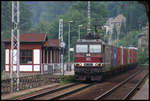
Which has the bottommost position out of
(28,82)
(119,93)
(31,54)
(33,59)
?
(119,93)

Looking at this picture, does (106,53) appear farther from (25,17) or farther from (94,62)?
(25,17)

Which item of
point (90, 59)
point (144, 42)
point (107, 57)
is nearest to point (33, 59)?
point (107, 57)

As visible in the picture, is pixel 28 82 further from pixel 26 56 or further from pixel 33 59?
pixel 26 56


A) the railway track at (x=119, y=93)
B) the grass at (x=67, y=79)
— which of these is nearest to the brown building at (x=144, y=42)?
the grass at (x=67, y=79)

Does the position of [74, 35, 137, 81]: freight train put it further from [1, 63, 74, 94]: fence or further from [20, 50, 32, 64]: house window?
[20, 50, 32, 64]: house window

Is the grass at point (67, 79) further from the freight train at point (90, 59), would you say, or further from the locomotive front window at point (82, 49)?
the locomotive front window at point (82, 49)

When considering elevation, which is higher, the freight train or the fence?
the freight train

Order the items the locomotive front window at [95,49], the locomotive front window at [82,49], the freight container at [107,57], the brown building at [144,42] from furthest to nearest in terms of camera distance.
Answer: the brown building at [144,42] < the freight container at [107,57] < the locomotive front window at [82,49] < the locomotive front window at [95,49]

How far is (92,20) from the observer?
73.2 meters

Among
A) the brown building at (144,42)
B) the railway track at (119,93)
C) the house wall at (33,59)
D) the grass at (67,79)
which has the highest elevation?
the brown building at (144,42)

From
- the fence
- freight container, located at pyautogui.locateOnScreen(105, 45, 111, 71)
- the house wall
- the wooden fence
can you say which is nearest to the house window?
the house wall

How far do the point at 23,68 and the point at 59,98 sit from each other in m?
14.6

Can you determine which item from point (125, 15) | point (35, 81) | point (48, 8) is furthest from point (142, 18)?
point (35, 81)

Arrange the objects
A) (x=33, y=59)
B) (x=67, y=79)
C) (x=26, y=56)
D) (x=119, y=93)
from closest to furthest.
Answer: (x=119, y=93), (x=67, y=79), (x=33, y=59), (x=26, y=56)
